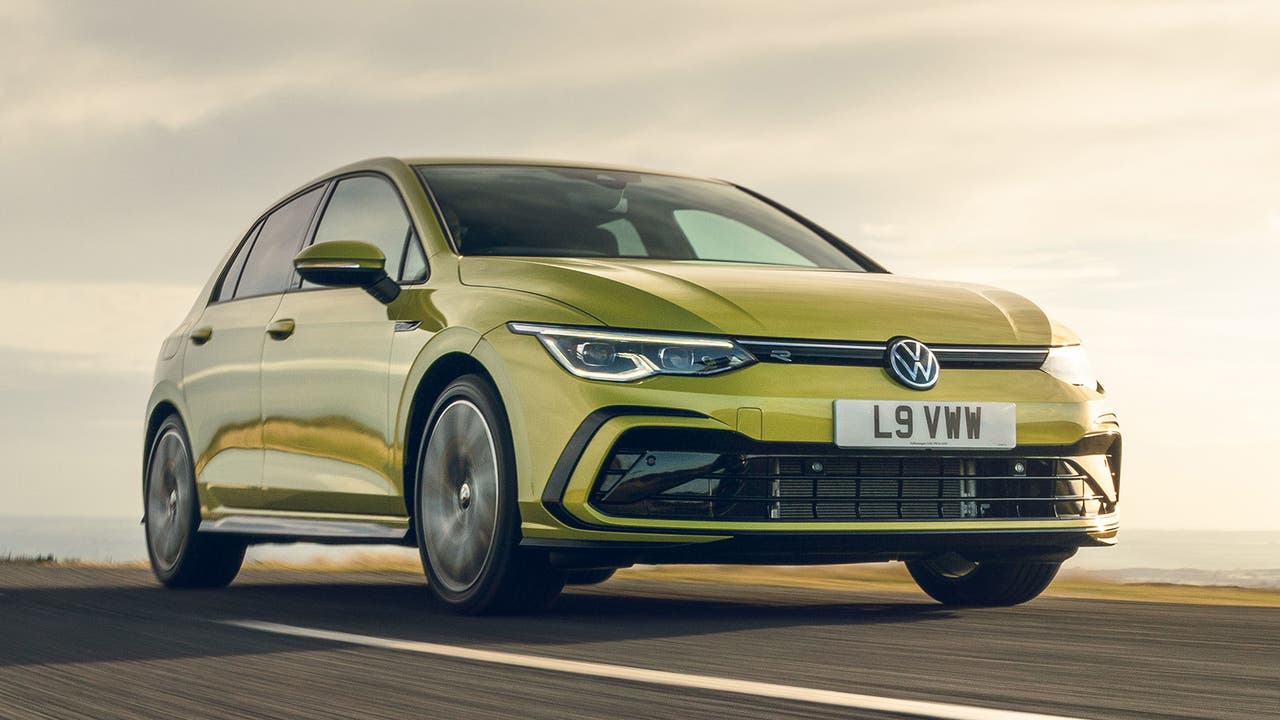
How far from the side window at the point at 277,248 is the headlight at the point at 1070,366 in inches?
138

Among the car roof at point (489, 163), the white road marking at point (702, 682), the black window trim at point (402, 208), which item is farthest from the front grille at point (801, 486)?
the car roof at point (489, 163)

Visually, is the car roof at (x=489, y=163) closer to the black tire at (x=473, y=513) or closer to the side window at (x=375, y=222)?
the side window at (x=375, y=222)

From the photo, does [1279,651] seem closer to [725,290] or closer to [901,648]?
[901,648]

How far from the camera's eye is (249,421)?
8.38 m

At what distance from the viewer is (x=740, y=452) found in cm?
607

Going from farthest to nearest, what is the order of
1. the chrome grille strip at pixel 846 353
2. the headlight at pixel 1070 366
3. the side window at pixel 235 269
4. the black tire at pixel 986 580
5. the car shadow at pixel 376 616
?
the side window at pixel 235 269, the black tire at pixel 986 580, the headlight at pixel 1070 366, the chrome grille strip at pixel 846 353, the car shadow at pixel 376 616

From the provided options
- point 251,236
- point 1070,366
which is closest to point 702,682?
point 1070,366

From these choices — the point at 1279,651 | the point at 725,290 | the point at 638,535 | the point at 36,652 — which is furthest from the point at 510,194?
the point at 1279,651

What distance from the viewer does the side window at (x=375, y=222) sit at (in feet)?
24.4

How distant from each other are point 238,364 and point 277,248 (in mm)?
664

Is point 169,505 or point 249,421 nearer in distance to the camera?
point 249,421

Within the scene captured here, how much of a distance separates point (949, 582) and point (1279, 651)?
2164 mm

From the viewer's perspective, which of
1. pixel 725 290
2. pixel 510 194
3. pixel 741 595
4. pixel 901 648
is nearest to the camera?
pixel 901 648

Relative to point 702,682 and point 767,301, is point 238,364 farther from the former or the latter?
point 702,682
